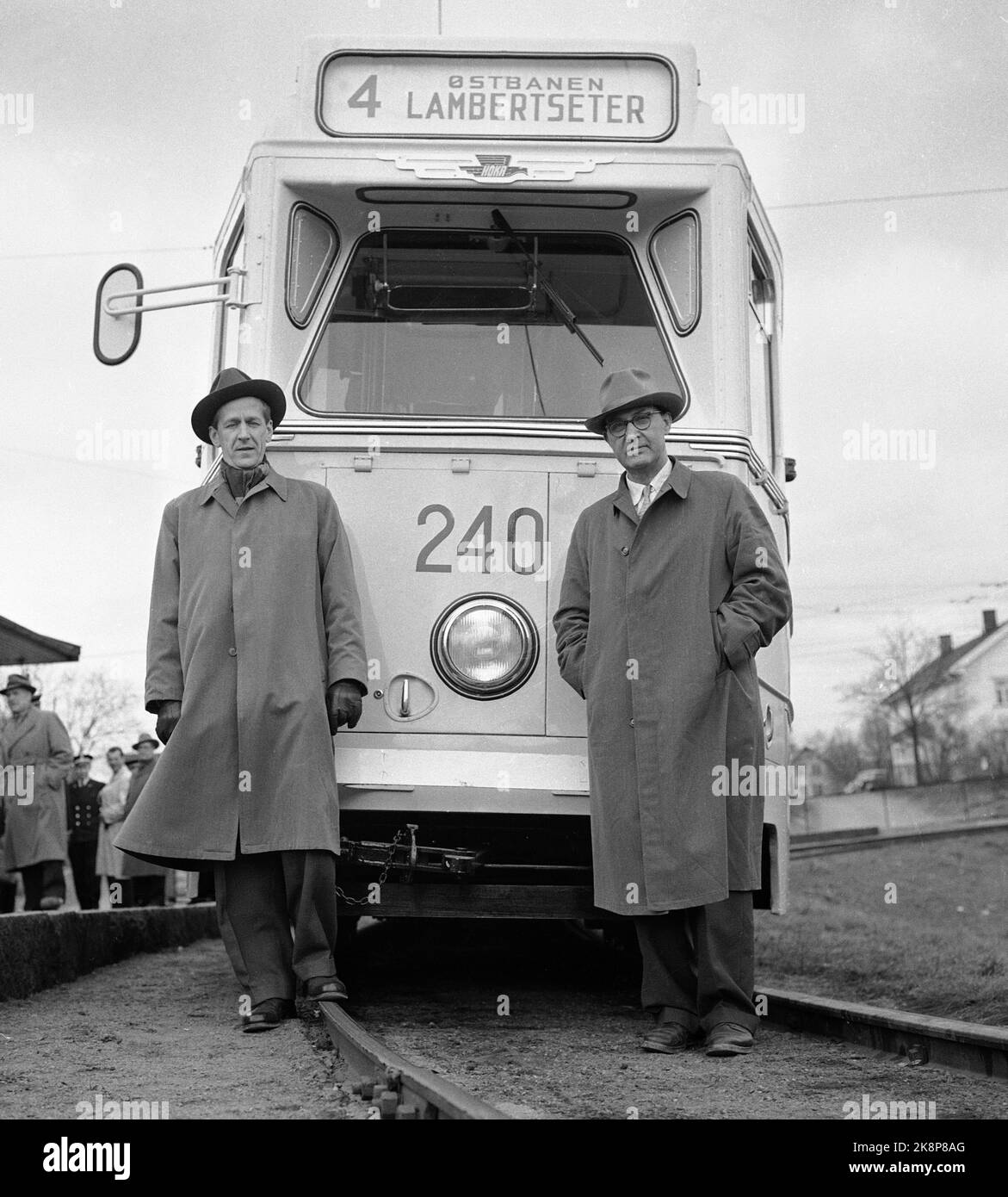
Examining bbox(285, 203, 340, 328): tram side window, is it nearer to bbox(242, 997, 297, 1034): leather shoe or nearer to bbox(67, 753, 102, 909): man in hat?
bbox(242, 997, 297, 1034): leather shoe

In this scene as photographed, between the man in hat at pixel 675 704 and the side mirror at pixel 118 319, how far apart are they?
2.00 metres

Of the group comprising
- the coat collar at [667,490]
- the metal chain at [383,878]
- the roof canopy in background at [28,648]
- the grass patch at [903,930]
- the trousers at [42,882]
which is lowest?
the grass patch at [903,930]

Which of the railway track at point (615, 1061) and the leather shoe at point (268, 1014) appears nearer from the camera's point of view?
the railway track at point (615, 1061)

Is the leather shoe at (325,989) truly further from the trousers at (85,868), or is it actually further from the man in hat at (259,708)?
the trousers at (85,868)

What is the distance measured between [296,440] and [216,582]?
680 millimetres

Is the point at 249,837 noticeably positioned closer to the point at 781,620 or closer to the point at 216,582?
the point at 216,582

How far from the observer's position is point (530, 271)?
6129mm

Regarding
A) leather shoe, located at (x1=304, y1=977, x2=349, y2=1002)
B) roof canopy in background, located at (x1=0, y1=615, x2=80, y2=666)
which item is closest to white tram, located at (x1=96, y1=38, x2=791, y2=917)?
leather shoe, located at (x1=304, y1=977, x2=349, y2=1002)

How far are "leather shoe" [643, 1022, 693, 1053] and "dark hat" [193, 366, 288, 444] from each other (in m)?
2.49

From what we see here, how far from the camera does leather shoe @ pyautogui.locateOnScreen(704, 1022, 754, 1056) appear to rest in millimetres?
4695

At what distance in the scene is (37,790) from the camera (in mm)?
9961

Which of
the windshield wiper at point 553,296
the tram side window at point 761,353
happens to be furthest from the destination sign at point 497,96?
the tram side window at point 761,353

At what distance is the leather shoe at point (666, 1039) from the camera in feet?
15.7

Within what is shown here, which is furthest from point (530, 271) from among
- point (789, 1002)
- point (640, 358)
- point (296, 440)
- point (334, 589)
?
point (789, 1002)
